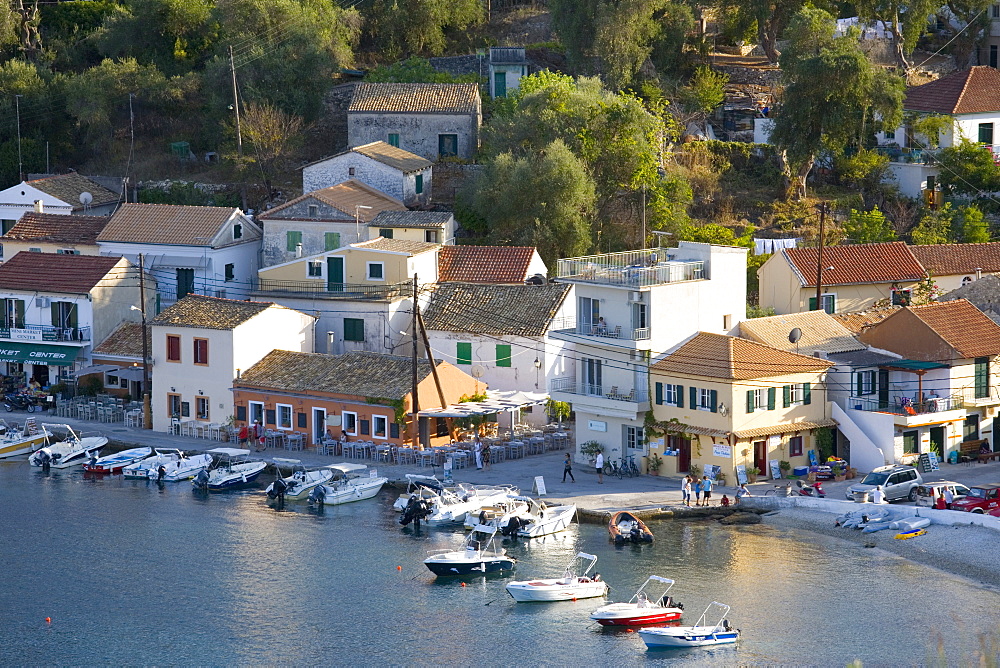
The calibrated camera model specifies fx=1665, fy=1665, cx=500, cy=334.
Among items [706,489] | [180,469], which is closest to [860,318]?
[706,489]

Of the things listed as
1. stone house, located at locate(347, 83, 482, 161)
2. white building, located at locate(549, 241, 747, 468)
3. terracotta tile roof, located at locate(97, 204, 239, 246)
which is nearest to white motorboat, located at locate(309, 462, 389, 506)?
white building, located at locate(549, 241, 747, 468)

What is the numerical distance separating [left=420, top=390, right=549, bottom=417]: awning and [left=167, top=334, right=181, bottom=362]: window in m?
11.0

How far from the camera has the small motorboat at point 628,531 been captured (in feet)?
168

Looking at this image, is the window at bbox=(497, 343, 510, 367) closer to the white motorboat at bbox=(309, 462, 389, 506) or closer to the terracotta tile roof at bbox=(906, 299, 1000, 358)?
the white motorboat at bbox=(309, 462, 389, 506)

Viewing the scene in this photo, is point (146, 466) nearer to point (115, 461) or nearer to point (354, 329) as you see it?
point (115, 461)

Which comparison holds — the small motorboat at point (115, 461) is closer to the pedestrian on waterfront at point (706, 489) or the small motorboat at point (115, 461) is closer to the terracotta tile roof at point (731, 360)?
the terracotta tile roof at point (731, 360)

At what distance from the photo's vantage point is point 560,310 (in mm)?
65750

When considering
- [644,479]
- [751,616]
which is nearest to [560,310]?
[644,479]

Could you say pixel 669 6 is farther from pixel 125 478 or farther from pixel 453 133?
pixel 125 478

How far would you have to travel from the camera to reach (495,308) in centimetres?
6644

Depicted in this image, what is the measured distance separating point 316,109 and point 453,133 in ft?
31.9

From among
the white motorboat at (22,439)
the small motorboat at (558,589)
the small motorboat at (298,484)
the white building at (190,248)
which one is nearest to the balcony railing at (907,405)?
the small motorboat at (558,589)

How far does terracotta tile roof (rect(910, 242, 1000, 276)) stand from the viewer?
71312mm

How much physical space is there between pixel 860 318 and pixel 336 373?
2022 centimetres
